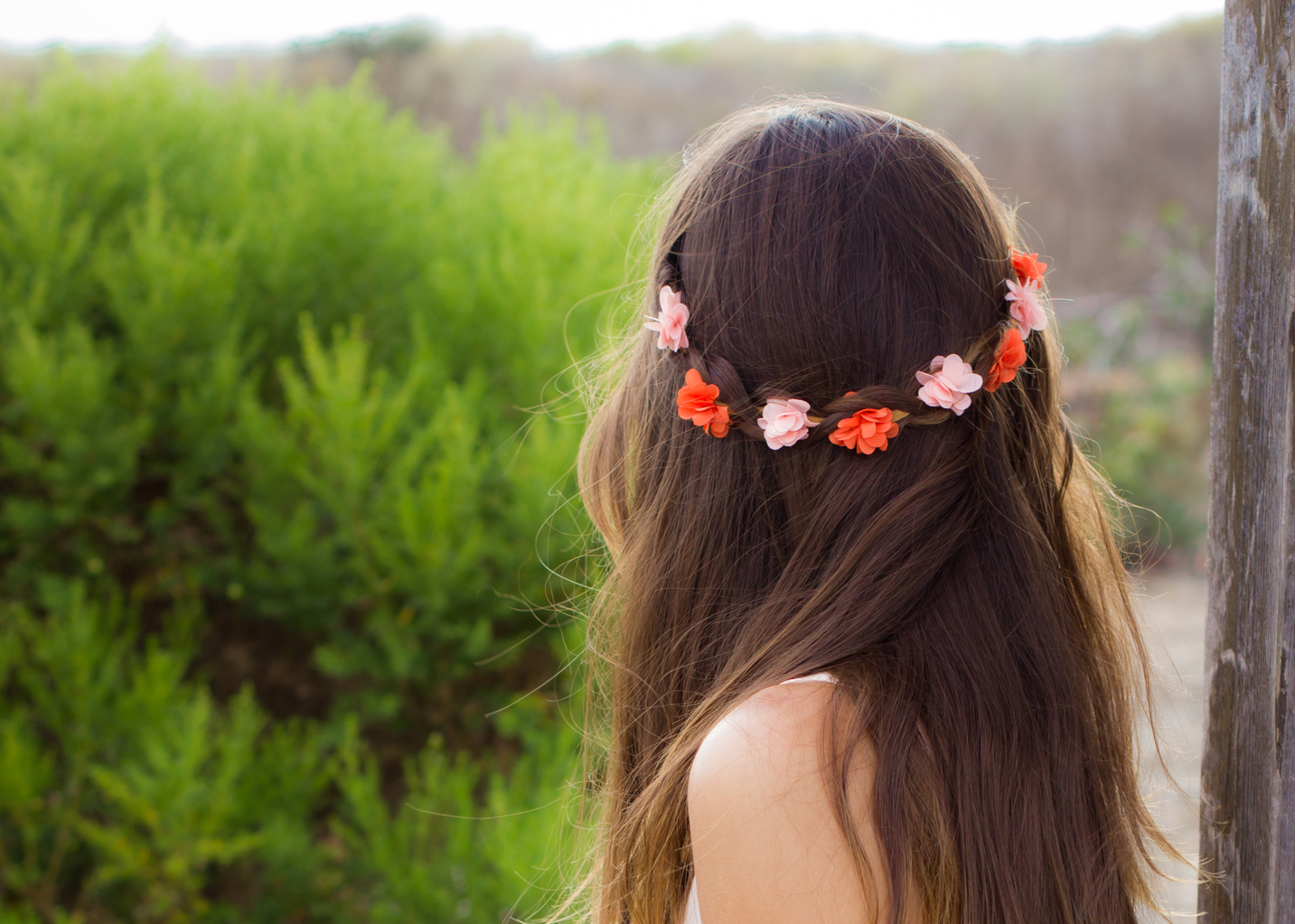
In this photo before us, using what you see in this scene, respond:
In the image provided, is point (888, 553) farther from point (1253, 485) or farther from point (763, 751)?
point (1253, 485)

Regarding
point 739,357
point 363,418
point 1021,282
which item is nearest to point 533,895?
point 363,418

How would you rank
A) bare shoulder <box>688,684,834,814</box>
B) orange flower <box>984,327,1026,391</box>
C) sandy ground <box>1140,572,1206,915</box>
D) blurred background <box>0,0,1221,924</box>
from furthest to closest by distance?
sandy ground <box>1140,572,1206,915</box> → blurred background <box>0,0,1221,924</box> → orange flower <box>984,327,1026,391</box> → bare shoulder <box>688,684,834,814</box>

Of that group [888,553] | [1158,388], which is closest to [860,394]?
[888,553]

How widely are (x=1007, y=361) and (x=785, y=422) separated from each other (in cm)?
28

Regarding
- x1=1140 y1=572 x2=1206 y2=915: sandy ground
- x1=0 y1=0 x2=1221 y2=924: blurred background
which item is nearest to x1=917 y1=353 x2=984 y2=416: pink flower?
x1=0 y1=0 x2=1221 y2=924: blurred background

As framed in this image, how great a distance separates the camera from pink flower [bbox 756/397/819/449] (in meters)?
1.08

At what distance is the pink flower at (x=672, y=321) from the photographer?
3.87 ft

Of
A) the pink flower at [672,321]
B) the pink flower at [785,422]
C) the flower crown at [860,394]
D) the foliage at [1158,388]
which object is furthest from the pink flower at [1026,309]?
the foliage at [1158,388]

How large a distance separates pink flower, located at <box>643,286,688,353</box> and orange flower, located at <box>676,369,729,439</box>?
58mm

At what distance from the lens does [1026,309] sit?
3.76 feet

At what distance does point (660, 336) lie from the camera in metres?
1.21

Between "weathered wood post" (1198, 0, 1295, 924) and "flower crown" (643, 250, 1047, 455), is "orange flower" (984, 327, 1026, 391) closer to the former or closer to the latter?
"flower crown" (643, 250, 1047, 455)

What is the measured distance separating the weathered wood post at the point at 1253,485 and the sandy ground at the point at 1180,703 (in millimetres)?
1812

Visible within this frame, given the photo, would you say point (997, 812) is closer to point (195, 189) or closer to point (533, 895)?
point (533, 895)
